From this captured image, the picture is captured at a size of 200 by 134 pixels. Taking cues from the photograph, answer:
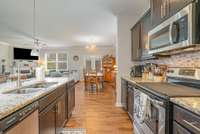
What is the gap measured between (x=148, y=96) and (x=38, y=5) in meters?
3.51

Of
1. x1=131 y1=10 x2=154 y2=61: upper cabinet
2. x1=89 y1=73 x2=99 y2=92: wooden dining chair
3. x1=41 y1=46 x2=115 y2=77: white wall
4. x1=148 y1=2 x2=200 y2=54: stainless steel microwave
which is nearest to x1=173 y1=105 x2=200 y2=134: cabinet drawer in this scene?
x1=148 y1=2 x2=200 y2=54: stainless steel microwave

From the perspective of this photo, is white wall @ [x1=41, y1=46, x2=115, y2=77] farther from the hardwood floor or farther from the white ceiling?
the hardwood floor

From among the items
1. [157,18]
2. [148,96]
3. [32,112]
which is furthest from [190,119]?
[157,18]

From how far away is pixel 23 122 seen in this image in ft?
5.00

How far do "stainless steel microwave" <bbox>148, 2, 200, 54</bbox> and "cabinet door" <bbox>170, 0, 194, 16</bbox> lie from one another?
4cm

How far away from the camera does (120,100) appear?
5414 mm

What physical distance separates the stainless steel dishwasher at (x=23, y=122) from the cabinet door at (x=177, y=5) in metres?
1.65

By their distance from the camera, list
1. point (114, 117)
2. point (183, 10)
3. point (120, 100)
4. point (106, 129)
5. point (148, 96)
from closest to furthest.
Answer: point (183, 10) → point (148, 96) → point (106, 129) → point (114, 117) → point (120, 100)

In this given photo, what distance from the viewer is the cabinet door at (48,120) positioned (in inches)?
80.6

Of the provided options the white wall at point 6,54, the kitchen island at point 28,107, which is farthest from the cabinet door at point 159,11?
the white wall at point 6,54

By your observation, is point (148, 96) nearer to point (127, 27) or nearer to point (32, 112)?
point (32, 112)

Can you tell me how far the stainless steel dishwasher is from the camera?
1251mm

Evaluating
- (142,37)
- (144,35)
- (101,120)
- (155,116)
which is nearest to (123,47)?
(142,37)

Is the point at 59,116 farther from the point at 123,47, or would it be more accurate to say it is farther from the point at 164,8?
the point at 123,47
